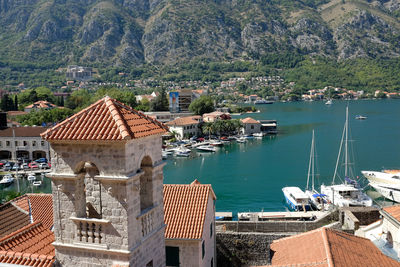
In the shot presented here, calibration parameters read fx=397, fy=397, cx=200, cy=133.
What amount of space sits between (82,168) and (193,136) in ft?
242

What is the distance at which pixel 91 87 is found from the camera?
192m

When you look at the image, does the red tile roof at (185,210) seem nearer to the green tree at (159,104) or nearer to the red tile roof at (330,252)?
the red tile roof at (330,252)

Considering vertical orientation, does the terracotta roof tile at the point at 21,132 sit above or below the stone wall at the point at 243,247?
above

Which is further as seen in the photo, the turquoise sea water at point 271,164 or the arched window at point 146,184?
the turquoise sea water at point 271,164

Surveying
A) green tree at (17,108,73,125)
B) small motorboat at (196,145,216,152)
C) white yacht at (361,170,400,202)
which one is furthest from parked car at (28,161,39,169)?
white yacht at (361,170,400,202)

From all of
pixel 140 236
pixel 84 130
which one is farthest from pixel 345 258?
pixel 84 130

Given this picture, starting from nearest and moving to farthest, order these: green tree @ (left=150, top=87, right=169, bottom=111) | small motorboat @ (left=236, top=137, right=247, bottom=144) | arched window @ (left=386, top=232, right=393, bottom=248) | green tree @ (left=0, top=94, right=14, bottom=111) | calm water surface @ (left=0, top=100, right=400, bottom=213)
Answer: arched window @ (left=386, top=232, right=393, bottom=248)
calm water surface @ (left=0, top=100, right=400, bottom=213)
small motorboat @ (left=236, top=137, right=247, bottom=144)
green tree @ (left=0, top=94, right=14, bottom=111)
green tree @ (left=150, top=87, right=169, bottom=111)

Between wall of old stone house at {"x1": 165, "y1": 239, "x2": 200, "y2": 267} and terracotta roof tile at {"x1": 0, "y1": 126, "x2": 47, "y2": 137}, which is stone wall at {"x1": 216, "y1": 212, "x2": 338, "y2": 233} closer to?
wall of old stone house at {"x1": 165, "y1": 239, "x2": 200, "y2": 267}

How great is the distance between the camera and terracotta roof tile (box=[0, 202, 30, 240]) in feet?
37.5

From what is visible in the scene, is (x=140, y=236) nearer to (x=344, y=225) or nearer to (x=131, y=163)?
(x=131, y=163)

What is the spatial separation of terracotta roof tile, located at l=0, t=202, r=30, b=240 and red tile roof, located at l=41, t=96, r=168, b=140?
20.3 feet

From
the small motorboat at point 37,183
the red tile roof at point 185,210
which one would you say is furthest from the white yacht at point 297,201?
the small motorboat at point 37,183

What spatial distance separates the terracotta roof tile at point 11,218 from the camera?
37.5ft

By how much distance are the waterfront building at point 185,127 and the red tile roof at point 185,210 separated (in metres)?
65.0
